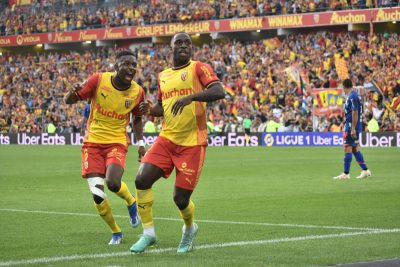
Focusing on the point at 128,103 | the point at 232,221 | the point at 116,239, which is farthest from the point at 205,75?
the point at 232,221

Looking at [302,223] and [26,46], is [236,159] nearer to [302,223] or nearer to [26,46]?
[302,223]

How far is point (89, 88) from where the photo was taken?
11602mm

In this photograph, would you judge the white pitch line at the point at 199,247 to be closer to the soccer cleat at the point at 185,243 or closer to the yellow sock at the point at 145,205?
the soccer cleat at the point at 185,243

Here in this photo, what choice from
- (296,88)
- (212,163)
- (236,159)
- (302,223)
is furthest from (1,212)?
(296,88)

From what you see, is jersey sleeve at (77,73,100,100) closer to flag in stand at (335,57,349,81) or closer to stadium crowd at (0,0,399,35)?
flag in stand at (335,57,349,81)

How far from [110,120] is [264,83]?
121 feet

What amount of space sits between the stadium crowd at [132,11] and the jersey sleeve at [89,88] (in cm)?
3896

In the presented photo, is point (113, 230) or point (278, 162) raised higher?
point (113, 230)

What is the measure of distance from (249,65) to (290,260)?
137ft

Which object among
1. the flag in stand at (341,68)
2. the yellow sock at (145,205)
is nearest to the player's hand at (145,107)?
the yellow sock at (145,205)

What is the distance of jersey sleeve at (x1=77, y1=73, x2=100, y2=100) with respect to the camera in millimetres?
11516

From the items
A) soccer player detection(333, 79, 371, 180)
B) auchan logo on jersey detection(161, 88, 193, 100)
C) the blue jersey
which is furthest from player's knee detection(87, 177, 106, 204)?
the blue jersey

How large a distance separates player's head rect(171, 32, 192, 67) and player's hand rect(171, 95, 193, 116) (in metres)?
0.78

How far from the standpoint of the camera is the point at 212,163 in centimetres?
2991
